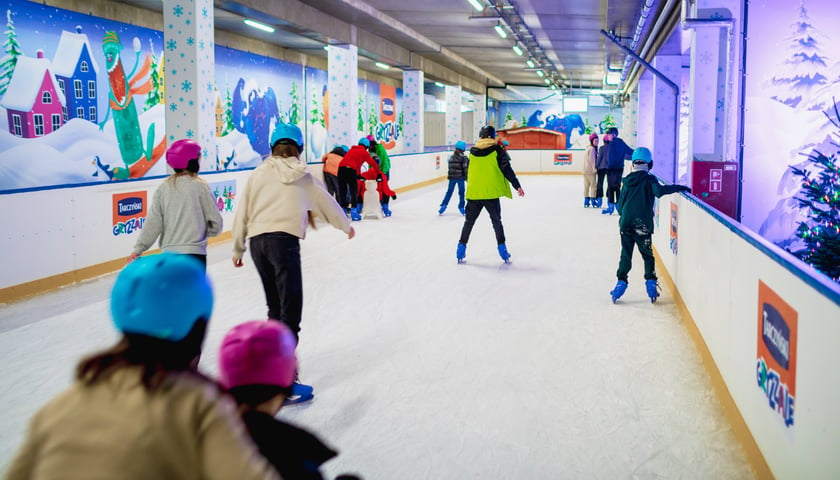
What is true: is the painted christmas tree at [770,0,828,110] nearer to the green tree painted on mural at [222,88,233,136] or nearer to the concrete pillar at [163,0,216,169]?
the concrete pillar at [163,0,216,169]

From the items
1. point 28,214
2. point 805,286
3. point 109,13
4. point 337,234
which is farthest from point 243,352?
point 109,13

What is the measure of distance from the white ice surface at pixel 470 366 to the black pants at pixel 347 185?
366cm

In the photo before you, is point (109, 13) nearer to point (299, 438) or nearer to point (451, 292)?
point (451, 292)

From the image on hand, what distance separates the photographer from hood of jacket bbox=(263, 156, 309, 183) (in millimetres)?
3830

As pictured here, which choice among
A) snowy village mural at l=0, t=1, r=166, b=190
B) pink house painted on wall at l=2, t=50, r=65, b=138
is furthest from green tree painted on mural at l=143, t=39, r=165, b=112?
pink house painted on wall at l=2, t=50, r=65, b=138

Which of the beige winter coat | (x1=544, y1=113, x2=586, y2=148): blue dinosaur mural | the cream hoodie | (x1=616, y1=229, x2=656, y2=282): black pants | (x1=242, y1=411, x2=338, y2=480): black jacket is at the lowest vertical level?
(x1=616, y1=229, x2=656, y2=282): black pants

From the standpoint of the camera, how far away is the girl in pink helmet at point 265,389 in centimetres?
136

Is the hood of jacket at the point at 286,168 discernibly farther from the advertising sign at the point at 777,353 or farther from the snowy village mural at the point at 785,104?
the snowy village mural at the point at 785,104

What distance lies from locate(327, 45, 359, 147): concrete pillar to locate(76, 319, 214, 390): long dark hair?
15.2 metres

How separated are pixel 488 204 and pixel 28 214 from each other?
13.7 feet

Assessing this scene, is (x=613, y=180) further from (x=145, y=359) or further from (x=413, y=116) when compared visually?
(x=145, y=359)

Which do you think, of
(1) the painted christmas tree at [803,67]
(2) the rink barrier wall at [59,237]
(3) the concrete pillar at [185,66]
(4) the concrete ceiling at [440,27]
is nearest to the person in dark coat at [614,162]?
(4) the concrete ceiling at [440,27]

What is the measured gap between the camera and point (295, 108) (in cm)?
2167

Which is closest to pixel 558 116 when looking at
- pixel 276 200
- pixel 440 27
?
pixel 440 27
